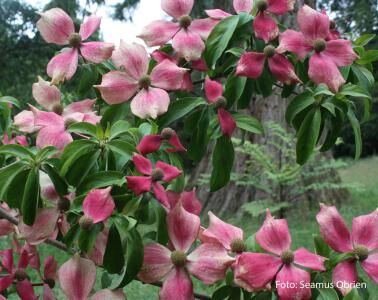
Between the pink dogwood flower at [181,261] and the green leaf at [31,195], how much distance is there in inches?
5.5

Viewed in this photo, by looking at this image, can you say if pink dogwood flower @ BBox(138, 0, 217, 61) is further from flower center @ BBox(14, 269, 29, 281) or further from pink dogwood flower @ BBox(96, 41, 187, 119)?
flower center @ BBox(14, 269, 29, 281)

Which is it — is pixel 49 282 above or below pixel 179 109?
below

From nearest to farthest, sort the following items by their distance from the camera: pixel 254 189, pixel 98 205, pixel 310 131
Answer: pixel 98 205 < pixel 310 131 < pixel 254 189

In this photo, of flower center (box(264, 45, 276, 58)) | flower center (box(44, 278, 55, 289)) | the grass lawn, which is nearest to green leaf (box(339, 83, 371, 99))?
flower center (box(264, 45, 276, 58))

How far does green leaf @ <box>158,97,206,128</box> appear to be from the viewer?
728 millimetres

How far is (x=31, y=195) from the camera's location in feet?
2.03

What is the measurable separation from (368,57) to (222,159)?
0.97 feet

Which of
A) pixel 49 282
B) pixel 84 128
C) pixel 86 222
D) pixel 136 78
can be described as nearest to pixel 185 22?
pixel 136 78

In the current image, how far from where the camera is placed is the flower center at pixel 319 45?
73 centimetres

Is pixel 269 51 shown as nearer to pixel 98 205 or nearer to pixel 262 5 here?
pixel 262 5

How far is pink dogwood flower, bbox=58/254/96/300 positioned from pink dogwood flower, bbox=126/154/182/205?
0.13 m

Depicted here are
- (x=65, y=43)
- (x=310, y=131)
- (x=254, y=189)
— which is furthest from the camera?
(x=254, y=189)

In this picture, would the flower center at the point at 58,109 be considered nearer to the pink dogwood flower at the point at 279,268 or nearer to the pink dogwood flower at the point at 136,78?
the pink dogwood flower at the point at 136,78

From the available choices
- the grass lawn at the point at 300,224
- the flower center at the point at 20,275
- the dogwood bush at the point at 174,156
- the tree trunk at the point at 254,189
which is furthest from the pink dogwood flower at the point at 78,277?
the tree trunk at the point at 254,189
